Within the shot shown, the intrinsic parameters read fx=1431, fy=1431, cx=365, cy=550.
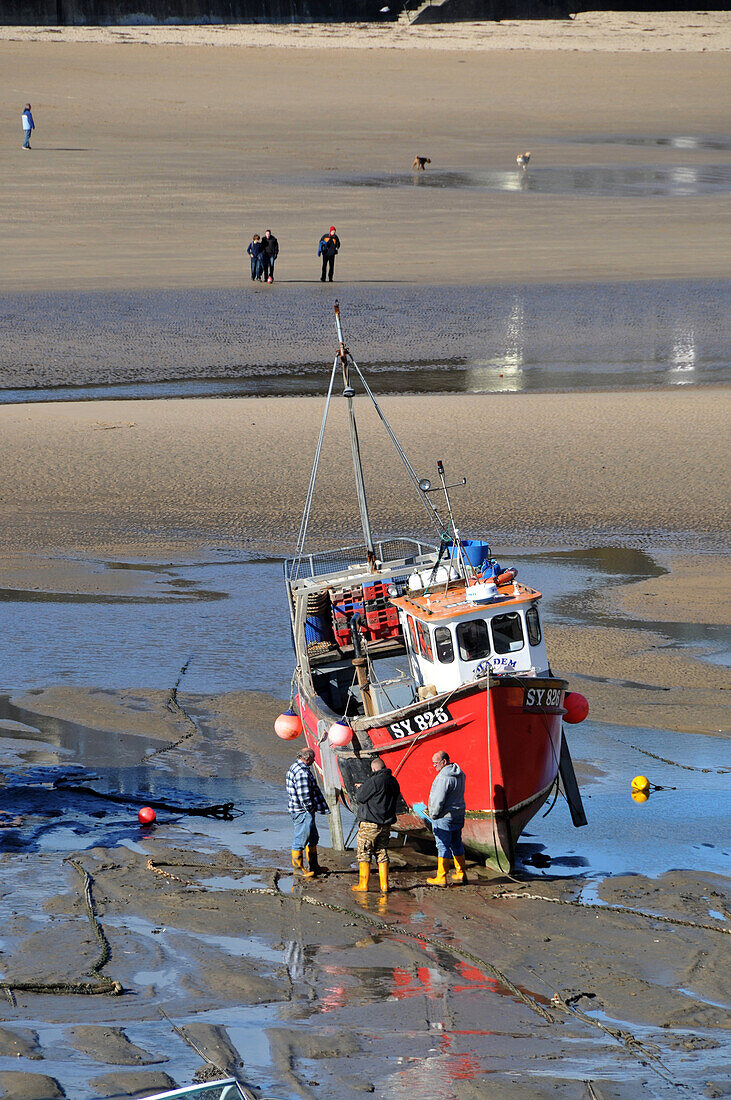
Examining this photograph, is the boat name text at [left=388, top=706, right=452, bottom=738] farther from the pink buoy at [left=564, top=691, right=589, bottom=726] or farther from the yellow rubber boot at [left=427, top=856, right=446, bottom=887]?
the pink buoy at [left=564, top=691, right=589, bottom=726]

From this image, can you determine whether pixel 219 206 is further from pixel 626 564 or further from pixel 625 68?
pixel 625 68

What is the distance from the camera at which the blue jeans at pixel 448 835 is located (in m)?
12.1

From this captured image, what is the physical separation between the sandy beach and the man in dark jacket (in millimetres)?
246

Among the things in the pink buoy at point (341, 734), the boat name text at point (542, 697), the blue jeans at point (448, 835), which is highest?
the boat name text at point (542, 697)

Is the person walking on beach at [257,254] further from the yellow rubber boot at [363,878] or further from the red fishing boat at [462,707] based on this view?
the yellow rubber boot at [363,878]

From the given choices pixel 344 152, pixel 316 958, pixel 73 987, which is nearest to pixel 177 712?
pixel 316 958

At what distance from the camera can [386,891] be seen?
12055 mm

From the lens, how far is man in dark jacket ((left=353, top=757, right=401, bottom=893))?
12.0m

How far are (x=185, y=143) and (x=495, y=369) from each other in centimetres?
2937

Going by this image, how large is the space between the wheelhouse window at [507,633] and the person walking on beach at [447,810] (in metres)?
1.55

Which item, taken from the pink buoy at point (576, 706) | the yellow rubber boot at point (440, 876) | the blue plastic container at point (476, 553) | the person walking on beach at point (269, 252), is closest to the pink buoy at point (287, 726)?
the yellow rubber boot at point (440, 876)

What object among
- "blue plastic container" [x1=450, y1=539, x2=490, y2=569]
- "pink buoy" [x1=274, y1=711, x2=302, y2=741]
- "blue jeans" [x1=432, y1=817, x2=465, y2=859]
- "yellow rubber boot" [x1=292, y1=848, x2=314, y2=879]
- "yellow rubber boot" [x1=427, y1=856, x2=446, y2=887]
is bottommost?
"yellow rubber boot" [x1=427, y1=856, x2=446, y2=887]

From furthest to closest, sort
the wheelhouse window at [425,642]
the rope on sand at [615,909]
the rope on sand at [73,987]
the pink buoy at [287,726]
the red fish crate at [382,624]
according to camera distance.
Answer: the red fish crate at [382,624]
the pink buoy at [287,726]
the wheelhouse window at [425,642]
the rope on sand at [615,909]
the rope on sand at [73,987]

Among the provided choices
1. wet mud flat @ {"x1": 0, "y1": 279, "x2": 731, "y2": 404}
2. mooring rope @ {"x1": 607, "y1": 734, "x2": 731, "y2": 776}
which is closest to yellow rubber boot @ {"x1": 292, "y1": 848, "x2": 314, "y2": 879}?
mooring rope @ {"x1": 607, "y1": 734, "x2": 731, "y2": 776}
